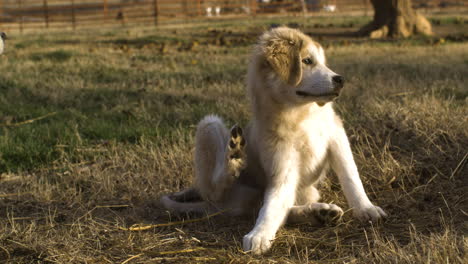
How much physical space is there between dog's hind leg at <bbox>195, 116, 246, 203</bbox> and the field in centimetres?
26

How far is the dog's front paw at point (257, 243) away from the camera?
12.4 ft

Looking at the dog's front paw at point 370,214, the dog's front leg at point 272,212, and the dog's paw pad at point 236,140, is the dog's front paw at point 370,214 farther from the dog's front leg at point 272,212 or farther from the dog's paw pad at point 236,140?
the dog's paw pad at point 236,140

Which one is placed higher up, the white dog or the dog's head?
the dog's head

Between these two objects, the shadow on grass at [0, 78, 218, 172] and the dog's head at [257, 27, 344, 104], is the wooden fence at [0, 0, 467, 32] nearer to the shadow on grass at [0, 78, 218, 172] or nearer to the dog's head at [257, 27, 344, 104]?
the shadow on grass at [0, 78, 218, 172]

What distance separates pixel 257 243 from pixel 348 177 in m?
0.95

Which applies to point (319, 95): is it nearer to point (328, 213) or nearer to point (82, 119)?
point (328, 213)

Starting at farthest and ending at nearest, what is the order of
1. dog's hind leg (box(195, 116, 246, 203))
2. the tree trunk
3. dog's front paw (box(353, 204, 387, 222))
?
the tree trunk, dog's hind leg (box(195, 116, 246, 203)), dog's front paw (box(353, 204, 387, 222))

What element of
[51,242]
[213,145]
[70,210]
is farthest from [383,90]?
[51,242]

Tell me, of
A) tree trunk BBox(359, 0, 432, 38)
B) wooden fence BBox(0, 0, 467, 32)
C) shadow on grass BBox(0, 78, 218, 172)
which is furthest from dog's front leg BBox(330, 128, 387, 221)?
wooden fence BBox(0, 0, 467, 32)

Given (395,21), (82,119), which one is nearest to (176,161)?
(82,119)

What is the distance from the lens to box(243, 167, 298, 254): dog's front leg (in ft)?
12.5

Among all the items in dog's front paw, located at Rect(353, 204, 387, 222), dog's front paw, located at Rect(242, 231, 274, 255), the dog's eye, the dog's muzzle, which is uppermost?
the dog's eye

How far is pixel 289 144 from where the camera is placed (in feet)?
13.9

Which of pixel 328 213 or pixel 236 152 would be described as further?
pixel 236 152
